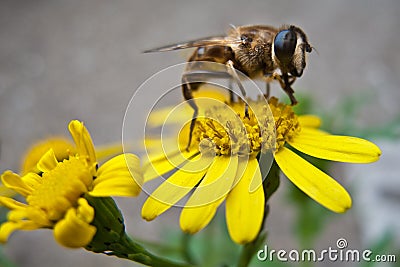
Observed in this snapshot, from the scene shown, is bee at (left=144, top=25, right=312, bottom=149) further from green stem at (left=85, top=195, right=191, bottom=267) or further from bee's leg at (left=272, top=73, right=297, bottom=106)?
green stem at (left=85, top=195, right=191, bottom=267)

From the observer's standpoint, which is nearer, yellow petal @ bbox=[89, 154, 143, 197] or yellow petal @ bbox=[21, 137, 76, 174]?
yellow petal @ bbox=[89, 154, 143, 197]

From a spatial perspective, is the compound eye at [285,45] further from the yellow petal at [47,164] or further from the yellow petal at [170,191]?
the yellow petal at [47,164]

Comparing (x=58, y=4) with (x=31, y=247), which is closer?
(x=31, y=247)

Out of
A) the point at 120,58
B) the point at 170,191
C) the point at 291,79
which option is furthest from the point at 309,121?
the point at 120,58

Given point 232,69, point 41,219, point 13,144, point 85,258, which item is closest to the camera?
point 41,219

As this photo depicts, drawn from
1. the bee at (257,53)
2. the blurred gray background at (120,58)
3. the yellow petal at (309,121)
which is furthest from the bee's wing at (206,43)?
the blurred gray background at (120,58)

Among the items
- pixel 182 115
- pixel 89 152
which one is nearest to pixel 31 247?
pixel 182 115

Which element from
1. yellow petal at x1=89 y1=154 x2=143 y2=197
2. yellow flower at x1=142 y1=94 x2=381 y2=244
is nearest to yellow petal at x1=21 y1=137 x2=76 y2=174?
yellow flower at x1=142 y1=94 x2=381 y2=244

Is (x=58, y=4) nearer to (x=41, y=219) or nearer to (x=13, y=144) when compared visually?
(x=13, y=144)
